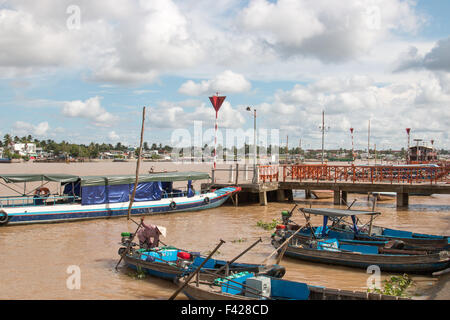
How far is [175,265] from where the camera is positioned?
1184 cm

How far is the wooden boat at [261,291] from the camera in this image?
29.3ft

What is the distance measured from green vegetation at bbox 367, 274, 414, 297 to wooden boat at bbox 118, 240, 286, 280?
2847mm

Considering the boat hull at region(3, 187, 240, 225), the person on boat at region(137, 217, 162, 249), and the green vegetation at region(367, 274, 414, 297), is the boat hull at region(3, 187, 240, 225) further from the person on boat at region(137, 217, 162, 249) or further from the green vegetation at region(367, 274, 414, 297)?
the green vegetation at region(367, 274, 414, 297)

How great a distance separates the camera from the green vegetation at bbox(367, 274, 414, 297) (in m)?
10.7

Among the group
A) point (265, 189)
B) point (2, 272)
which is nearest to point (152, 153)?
point (265, 189)

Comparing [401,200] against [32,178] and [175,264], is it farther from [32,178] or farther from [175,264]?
[32,178]

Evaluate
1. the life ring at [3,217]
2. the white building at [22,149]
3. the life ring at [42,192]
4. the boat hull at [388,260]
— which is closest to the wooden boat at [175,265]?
the boat hull at [388,260]

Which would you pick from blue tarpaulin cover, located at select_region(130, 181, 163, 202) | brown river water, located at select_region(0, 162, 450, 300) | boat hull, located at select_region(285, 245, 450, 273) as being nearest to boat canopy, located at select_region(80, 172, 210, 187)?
blue tarpaulin cover, located at select_region(130, 181, 163, 202)

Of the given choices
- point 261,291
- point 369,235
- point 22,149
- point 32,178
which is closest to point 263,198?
point 369,235

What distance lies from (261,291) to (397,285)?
493cm

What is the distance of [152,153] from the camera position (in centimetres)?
18938

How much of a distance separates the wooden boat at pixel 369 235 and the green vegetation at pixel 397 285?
4.79 feet

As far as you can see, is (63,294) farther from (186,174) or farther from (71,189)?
(186,174)

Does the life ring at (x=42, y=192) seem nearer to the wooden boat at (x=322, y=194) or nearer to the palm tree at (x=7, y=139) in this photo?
the wooden boat at (x=322, y=194)
